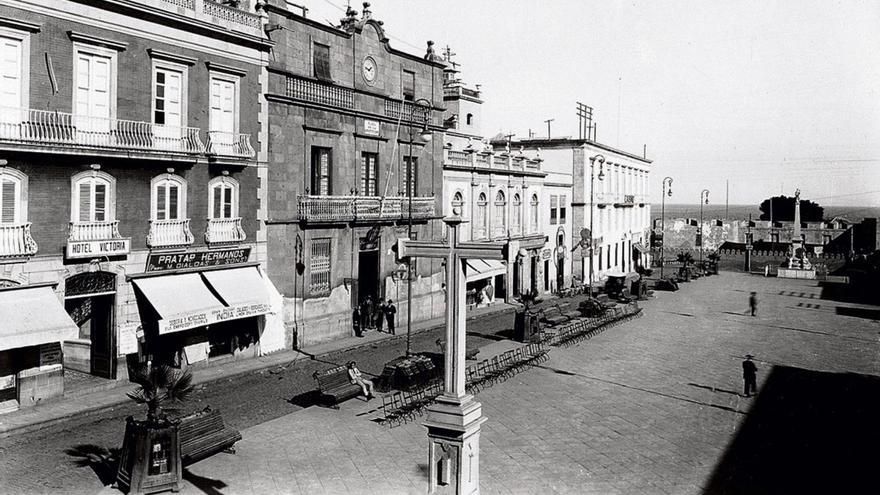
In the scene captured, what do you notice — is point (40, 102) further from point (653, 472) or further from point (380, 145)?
point (653, 472)

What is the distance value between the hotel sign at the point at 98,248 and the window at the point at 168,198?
135 cm

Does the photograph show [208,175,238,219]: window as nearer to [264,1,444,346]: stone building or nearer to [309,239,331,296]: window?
[264,1,444,346]: stone building

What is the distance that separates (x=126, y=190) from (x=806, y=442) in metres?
18.7

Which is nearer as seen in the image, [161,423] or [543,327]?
[161,423]

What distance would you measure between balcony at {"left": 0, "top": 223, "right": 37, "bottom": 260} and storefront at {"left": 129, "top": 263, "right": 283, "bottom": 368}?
299 cm

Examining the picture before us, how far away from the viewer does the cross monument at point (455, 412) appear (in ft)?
25.5

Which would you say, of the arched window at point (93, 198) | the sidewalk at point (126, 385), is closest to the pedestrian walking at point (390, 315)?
the sidewalk at point (126, 385)

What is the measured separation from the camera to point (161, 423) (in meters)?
11.1

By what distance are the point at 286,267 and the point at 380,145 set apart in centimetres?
744

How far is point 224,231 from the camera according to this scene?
21.6 m

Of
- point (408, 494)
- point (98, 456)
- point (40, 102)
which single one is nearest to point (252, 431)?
point (98, 456)

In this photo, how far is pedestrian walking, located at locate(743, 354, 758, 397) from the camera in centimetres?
1839

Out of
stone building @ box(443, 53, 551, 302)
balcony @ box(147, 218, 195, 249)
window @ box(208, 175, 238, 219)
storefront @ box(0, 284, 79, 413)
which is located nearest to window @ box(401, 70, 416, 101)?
stone building @ box(443, 53, 551, 302)

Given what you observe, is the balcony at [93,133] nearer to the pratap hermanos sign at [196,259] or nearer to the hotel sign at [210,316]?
the pratap hermanos sign at [196,259]
